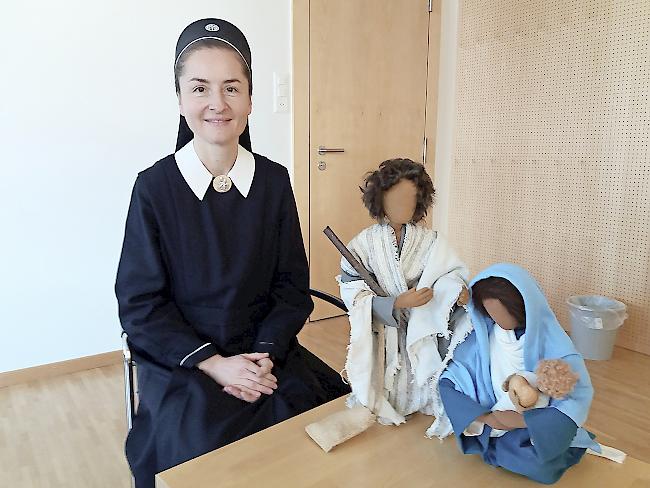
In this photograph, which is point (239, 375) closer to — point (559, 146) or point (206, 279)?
point (206, 279)

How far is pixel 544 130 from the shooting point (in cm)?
334

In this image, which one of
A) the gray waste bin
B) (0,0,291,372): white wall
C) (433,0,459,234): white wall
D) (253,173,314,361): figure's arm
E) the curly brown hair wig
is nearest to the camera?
the curly brown hair wig

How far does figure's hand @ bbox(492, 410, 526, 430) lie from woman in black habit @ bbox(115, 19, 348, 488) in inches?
20.0

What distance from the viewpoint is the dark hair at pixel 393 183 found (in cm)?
132

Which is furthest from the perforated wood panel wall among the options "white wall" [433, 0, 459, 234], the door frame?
the door frame

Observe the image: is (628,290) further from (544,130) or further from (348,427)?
(348,427)

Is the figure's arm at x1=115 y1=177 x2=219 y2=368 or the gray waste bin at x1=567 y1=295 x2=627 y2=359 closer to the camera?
the figure's arm at x1=115 y1=177 x2=219 y2=368

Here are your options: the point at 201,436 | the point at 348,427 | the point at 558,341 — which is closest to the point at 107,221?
the point at 201,436

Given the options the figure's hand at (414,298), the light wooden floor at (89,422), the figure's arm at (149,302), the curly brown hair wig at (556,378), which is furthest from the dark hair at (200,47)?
the light wooden floor at (89,422)

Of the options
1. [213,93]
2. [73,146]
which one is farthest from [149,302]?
[73,146]

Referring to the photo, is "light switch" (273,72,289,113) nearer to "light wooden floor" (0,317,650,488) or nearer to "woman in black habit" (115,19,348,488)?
"light wooden floor" (0,317,650,488)

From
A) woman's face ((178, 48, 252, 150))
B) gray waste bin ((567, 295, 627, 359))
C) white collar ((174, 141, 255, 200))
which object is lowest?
gray waste bin ((567, 295, 627, 359))

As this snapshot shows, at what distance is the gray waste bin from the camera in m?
2.89

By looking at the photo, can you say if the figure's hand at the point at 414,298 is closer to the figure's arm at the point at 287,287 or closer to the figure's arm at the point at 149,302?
the figure's arm at the point at 287,287
